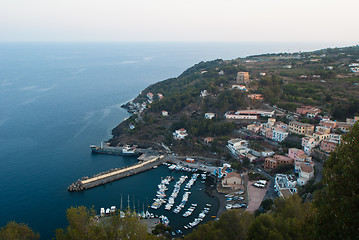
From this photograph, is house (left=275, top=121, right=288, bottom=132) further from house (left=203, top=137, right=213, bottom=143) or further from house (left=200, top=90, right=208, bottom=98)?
house (left=200, top=90, right=208, bottom=98)

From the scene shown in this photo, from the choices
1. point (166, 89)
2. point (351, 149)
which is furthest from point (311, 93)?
point (351, 149)

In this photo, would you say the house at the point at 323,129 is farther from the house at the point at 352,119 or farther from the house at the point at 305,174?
the house at the point at 305,174

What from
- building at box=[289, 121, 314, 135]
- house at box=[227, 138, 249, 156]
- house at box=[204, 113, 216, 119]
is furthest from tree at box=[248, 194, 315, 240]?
house at box=[204, 113, 216, 119]

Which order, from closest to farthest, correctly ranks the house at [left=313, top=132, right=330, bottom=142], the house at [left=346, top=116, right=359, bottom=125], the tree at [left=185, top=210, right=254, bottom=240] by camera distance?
the tree at [left=185, top=210, right=254, bottom=240], the house at [left=313, top=132, right=330, bottom=142], the house at [left=346, top=116, right=359, bottom=125]

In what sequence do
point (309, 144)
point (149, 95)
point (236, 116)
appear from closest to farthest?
point (309, 144) → point (236, 116) → point (149, 95)

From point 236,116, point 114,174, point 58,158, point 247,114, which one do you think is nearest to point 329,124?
point 247,114

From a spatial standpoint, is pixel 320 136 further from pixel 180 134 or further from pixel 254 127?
pixel 180 134
